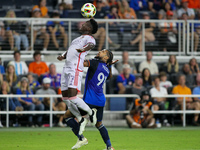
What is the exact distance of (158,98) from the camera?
1598 centimetres

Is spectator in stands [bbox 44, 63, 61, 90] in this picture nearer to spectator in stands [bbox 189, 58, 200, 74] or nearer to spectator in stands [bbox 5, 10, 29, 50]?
spectator in stands [bbox 5, 10, 29, 50]

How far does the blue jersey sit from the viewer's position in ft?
30.5

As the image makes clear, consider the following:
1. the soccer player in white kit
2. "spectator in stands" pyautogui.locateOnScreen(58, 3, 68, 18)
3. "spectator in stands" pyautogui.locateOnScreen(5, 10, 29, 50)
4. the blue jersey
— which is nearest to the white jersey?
the soccer player in white kit

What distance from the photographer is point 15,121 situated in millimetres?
15469

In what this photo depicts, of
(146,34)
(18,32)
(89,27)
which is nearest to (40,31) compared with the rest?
(18,32)

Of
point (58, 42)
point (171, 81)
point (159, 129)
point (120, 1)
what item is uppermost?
point (120, 1)

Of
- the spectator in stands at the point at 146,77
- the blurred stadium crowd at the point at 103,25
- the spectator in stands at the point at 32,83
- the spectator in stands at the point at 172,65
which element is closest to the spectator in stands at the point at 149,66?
the spectator in stands at the point at 172,65

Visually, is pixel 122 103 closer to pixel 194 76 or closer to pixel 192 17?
pixel 194 76

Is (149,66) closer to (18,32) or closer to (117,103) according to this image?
(117,103)

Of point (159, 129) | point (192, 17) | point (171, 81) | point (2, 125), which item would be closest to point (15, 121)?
point (2, 125)

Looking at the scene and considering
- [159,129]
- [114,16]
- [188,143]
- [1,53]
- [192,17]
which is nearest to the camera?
[188,143]

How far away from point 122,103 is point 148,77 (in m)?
1.64

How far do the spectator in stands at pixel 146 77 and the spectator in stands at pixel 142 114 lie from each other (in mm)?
1671

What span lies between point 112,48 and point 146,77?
250 centimetres
